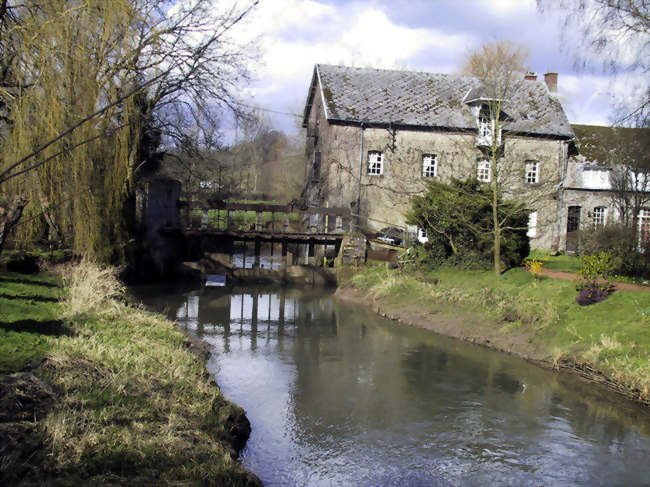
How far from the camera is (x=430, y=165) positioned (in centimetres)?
2866

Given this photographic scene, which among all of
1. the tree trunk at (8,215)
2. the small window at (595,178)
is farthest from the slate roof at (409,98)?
the tree trunk at (8,215)

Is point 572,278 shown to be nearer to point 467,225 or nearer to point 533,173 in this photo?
point 467,225

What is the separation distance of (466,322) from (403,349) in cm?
240

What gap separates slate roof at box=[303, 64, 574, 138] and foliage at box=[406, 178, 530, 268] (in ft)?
28.1

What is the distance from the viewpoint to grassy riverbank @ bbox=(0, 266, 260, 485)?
4.97 m

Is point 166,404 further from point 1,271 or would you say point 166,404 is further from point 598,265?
point 598,265

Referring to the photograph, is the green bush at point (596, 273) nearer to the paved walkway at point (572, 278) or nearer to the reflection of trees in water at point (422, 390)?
the paved walkway at point (572, 278)

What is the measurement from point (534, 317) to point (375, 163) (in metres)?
15.6

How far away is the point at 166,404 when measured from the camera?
6.85m

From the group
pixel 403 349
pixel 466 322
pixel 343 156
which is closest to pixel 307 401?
pixel 403 349

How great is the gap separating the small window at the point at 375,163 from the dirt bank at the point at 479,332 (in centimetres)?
905

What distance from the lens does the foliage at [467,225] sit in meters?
18.1

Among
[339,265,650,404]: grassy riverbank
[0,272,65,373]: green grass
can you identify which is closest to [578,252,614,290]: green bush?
[339,265,650,404]: grassy riverbank

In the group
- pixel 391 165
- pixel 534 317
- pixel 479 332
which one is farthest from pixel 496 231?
pixel 391 165
